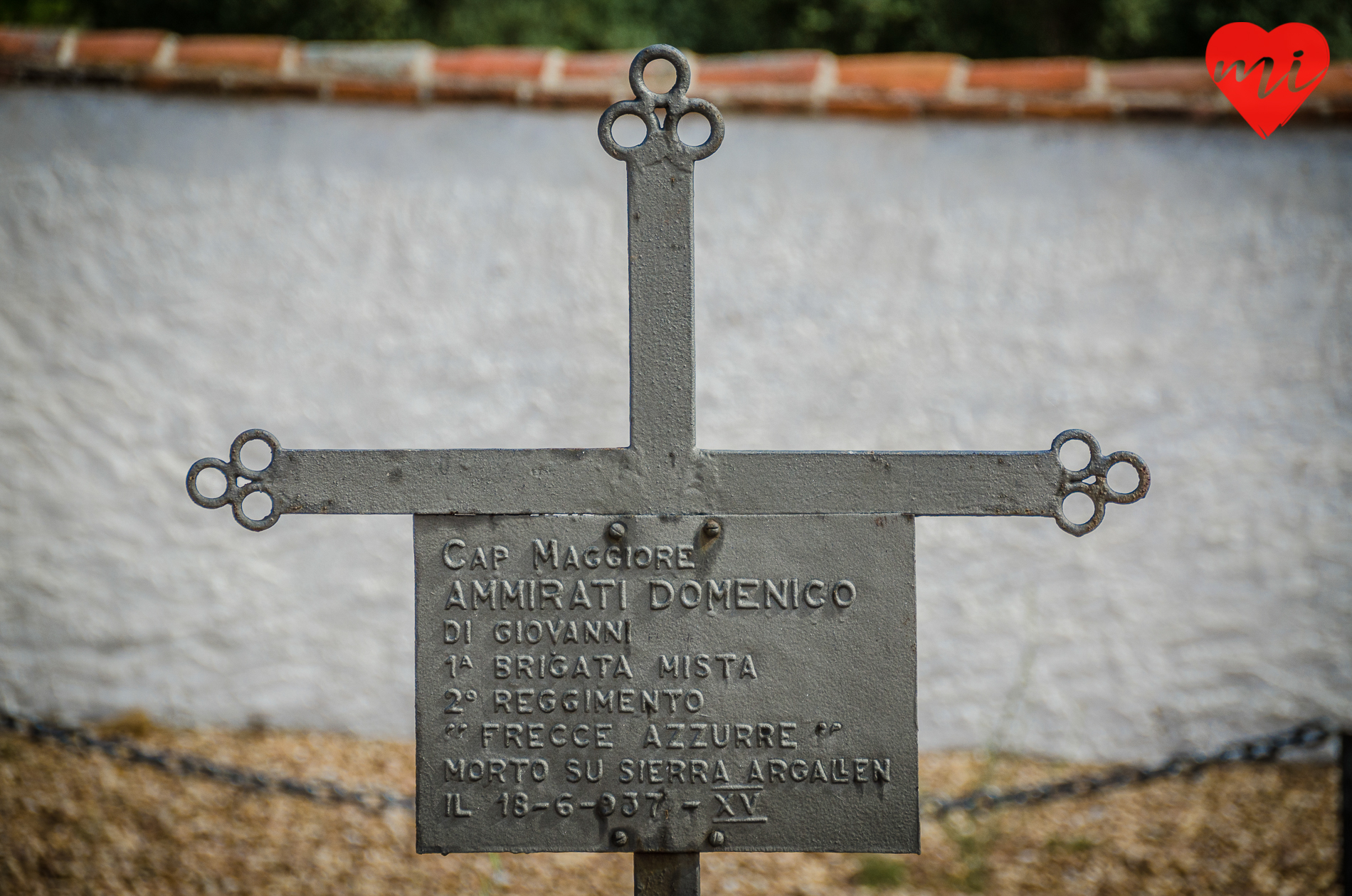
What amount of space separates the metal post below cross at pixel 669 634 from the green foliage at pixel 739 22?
553 cm

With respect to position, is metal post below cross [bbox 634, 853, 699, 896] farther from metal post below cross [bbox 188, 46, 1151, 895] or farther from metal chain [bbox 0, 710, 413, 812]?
metal chain [bbox 0, 710, 413, 812]

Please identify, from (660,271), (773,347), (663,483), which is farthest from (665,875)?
(773,347)

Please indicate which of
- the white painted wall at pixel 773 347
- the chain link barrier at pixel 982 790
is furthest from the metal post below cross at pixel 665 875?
the white painted wall at pixel 773 347

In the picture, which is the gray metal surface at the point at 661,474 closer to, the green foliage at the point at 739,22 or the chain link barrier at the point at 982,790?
the chain link barrier at the point at 982,790

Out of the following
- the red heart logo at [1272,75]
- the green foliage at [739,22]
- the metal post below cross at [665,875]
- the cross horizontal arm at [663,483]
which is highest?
the green foliage at [739,22]

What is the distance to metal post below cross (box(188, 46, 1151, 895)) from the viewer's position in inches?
65.5

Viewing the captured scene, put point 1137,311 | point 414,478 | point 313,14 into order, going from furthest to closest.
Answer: point 313,14, point 1137,311, point 414,478

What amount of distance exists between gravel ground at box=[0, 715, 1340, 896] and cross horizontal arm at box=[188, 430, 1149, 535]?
5.67 ft

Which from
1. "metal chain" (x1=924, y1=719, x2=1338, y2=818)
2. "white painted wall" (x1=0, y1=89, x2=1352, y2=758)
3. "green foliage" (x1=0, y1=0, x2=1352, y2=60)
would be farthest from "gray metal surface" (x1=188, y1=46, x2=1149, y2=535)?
"green foliage" (x1=0, y1=0, x2=1352, y2=60)

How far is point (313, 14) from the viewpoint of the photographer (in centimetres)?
650

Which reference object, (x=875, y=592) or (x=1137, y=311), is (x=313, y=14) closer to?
(x=1137, y=311)

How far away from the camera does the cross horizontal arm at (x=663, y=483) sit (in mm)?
1657

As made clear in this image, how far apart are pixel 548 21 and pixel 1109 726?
5.36 metres

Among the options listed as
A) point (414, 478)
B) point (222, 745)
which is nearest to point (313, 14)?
point (222, 745)
